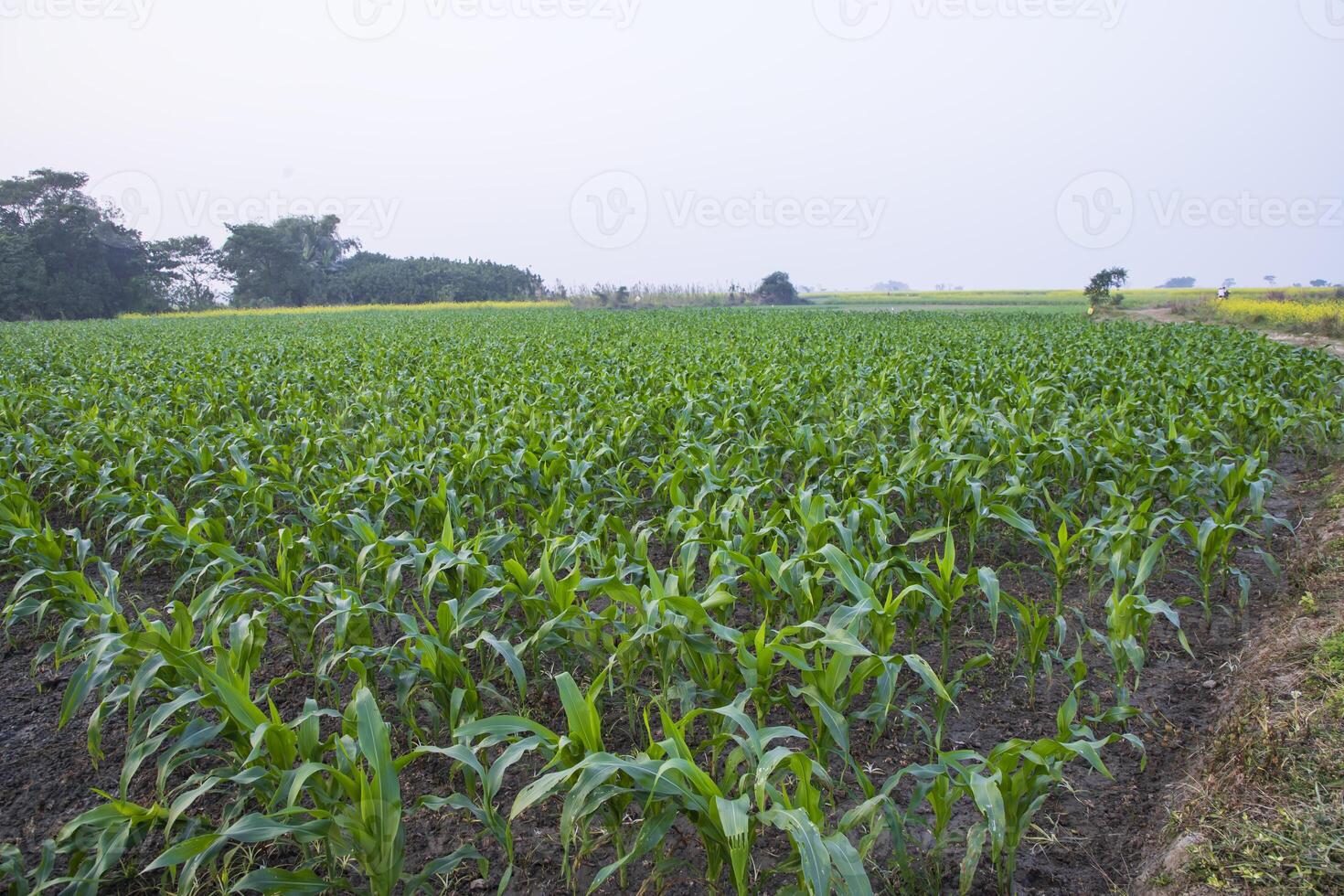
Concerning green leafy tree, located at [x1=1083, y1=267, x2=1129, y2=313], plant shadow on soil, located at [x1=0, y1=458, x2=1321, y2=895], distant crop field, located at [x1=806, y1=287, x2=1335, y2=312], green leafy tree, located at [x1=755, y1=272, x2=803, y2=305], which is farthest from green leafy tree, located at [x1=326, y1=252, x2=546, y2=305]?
plant shadow on soil, located at [x1=0, y1=458, x2=1321, y2=895]

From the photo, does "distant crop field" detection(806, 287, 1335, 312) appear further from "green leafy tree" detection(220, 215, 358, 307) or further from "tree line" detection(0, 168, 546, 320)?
"green leafy tree" detection(220, 215, 358, 307)

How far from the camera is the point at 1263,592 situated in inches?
161

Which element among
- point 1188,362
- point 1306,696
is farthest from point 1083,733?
point 1188,362

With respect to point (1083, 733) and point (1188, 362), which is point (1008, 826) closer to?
point (1083, 733)

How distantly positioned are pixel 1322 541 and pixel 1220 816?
3.26 metres

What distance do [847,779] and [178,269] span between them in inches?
2812

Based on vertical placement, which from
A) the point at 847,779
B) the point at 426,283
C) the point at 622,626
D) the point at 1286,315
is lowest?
the point at 847,779

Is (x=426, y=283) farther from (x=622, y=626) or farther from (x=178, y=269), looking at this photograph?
(x=622, y=626)

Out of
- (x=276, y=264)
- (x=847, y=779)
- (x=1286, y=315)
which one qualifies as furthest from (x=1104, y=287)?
(x=276, y=264)

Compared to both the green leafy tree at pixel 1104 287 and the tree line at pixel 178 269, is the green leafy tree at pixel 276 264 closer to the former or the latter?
the tree line at pixel 178 269

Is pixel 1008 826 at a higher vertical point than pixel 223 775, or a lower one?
lower

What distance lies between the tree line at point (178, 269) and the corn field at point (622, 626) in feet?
168

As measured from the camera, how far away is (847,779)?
2.64 metres

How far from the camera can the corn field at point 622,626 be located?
6.23 ft
